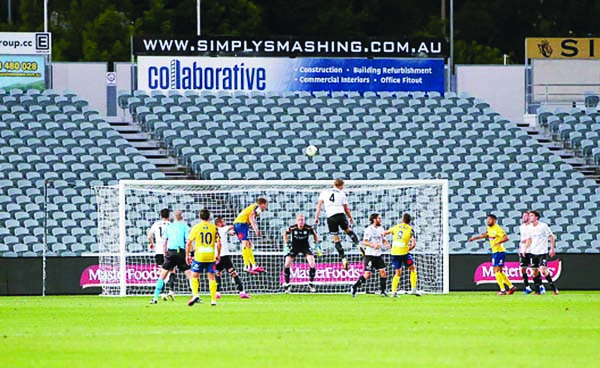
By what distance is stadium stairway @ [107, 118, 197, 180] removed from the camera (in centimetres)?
4059

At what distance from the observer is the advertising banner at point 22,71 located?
139 feet

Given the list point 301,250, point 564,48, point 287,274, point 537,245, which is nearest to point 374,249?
point 301,250

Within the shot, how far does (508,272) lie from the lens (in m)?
36.3

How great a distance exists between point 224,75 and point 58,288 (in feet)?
39.8

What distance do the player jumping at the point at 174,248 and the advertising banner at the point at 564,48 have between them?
21.6 metres

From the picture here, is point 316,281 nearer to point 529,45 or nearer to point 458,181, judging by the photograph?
point 458,181

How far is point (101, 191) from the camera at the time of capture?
1355 inches

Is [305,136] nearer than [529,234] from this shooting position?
No

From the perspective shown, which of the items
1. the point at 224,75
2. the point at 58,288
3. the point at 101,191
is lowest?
the point at 58,288

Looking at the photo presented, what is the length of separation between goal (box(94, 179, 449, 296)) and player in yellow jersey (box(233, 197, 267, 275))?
117cm

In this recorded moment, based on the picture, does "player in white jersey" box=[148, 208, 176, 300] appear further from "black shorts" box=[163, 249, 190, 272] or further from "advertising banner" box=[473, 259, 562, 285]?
"advertising banner" box=[473, 259, 562, 285]

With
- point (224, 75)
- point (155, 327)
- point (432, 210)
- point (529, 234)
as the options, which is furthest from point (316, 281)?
point (155, 327)

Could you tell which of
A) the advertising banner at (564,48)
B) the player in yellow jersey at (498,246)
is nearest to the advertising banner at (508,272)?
the player in yellow jersey at (498,246)

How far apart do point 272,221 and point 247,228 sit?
3873 mm
